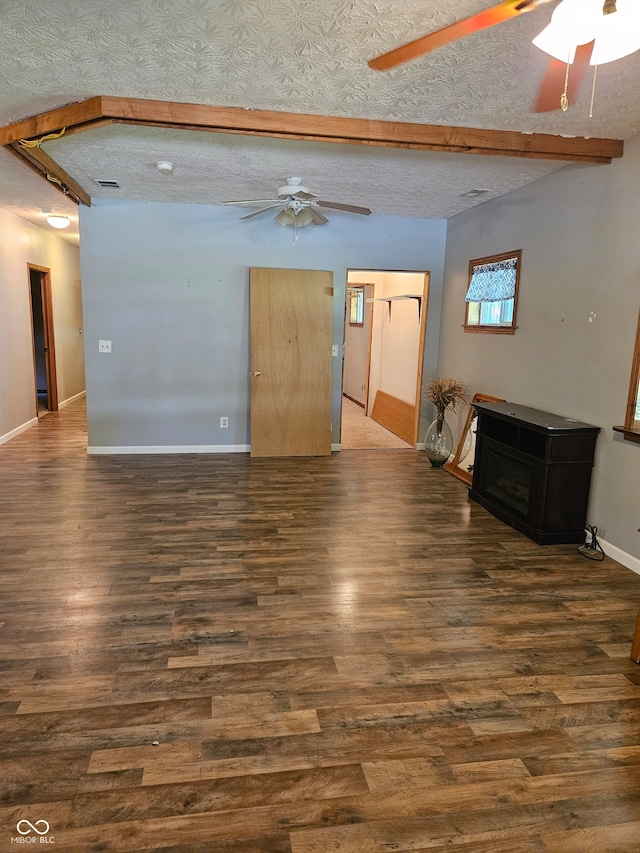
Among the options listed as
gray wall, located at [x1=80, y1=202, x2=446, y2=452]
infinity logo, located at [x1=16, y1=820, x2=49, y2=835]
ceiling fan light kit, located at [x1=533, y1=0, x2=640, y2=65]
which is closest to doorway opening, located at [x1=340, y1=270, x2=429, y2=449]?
gray wall, located at [x1=80, y1=202, x2=446, y2=452]

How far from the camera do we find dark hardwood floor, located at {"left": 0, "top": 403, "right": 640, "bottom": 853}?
157 centimetres

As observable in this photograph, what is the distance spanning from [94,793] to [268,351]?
4.42 metres

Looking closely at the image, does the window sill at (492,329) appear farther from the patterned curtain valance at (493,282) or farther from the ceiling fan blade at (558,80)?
the ceiling fan blade at (558,80)

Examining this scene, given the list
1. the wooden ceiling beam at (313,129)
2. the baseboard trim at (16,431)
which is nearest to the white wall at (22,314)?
the baseboard trim at (16,431)

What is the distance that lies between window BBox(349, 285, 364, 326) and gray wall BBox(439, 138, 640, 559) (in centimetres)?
456

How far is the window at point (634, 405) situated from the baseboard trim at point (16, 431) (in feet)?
19.6

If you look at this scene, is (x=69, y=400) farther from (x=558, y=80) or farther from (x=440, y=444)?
(x=558, y=80)

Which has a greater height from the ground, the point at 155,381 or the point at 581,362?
the point at 581,362

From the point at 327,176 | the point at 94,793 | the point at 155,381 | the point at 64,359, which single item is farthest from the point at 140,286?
the point at 94,793

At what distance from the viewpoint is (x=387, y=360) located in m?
7.63

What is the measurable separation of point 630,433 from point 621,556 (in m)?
0.79

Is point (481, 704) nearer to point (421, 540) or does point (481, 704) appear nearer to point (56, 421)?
point (421, 540)

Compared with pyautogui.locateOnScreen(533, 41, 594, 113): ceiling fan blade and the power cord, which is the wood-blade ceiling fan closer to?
pyautogui.locateOnScreen(533, 41, 594, 113): ceiling fan blade

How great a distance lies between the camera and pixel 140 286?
5496 mm
